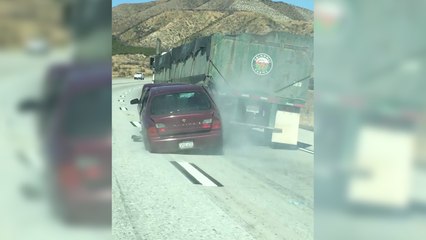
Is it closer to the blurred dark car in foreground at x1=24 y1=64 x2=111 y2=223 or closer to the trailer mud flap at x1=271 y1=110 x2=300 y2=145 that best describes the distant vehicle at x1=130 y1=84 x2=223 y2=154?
the trailer mud flap at x1=271 y1=110 x2=300 y2=145

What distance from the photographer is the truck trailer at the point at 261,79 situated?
13.3 metres

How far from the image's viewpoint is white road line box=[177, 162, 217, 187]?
311 inches

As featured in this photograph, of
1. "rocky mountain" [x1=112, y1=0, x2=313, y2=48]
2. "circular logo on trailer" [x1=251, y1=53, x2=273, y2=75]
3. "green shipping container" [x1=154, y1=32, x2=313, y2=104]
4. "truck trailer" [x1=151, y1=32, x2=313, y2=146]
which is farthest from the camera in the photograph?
"rocky mountain" [x1=112, y1=0, x2=313, y2=48]

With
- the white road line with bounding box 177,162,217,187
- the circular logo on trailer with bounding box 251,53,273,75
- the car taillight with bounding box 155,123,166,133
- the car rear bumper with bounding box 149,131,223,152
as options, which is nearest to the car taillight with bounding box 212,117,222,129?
the car rear bumper with bounding box 149,131,223,152

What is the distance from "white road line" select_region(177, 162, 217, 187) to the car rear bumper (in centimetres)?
118

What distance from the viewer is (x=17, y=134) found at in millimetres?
1542

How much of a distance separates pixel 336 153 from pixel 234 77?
477 inches

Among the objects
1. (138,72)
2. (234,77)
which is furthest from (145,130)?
(138,72)

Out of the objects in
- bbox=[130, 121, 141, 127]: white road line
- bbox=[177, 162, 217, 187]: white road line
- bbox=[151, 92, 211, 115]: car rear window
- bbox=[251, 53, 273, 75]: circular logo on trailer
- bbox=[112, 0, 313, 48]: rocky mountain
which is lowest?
bbox=[130, 121, 141, 127]: white road line

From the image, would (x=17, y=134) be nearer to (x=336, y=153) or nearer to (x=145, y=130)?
(x=336, y=153)

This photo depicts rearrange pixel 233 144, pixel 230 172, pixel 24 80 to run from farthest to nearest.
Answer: pixel 233 144
pixel 230 172
pixel 24 80

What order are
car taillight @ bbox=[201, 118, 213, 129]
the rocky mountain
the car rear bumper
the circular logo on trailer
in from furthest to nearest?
the rocky mountain → the circular logo on trailer → car taillight @ bbox=[201, 118, 213, 129] → the car rear bumper

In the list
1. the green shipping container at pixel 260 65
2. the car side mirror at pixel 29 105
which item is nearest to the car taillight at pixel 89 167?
the car side mirror at pixel 29 105

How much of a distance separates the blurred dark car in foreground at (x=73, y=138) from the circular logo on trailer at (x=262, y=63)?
12.5 metres
